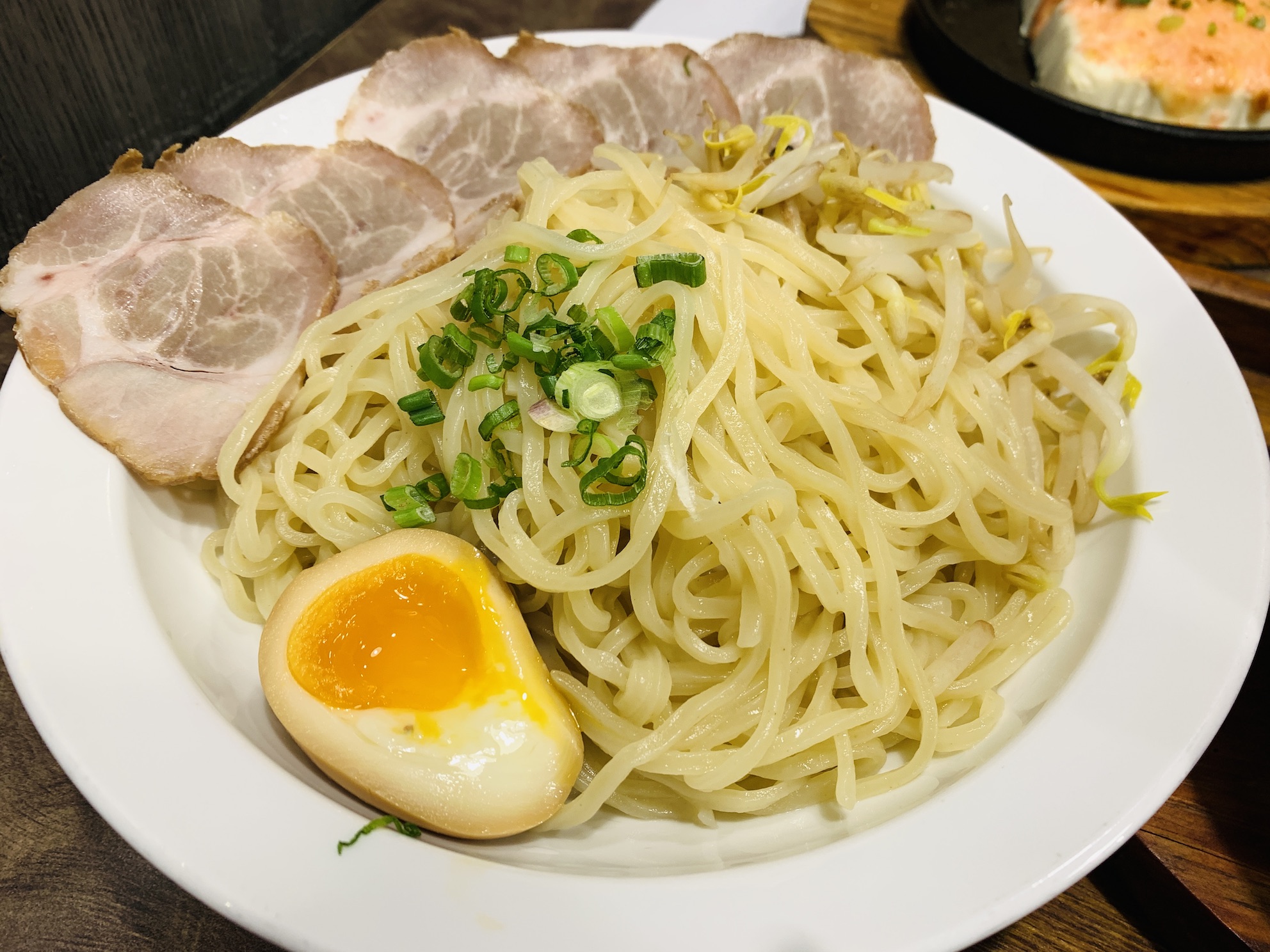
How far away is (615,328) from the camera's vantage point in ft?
6.57

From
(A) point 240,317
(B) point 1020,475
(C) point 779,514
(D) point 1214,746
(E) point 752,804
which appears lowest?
(D) point 1214,746

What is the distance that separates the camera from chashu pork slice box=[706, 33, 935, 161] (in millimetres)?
3256

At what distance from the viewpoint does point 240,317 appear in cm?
240

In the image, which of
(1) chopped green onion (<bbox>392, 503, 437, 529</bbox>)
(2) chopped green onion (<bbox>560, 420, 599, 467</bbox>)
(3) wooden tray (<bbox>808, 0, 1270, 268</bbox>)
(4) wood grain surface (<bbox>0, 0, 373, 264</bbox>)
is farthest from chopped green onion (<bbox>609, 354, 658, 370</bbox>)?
(3) wooden tray (<bbox>808, 0, 1270, 268</bbox>)

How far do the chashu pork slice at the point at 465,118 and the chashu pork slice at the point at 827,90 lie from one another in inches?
32.5

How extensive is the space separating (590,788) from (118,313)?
1868 mm

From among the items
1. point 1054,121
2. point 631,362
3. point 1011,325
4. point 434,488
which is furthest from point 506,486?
point 1054,121

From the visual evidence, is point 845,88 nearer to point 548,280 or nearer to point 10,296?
point 548,280

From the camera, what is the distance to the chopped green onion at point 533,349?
1977 mm

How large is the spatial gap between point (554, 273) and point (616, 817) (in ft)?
4.69

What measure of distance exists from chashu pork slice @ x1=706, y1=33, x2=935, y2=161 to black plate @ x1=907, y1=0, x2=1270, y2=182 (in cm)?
99

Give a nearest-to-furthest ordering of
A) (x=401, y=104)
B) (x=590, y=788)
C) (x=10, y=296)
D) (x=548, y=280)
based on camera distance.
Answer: (x=590, y=788)
(x=548, y=280)
(x=10, y=296)
(x=401, y=104)

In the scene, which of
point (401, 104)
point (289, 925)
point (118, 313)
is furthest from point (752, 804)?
point (401, 104)

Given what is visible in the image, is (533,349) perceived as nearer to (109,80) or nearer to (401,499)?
(401,499)
